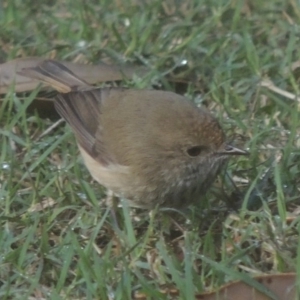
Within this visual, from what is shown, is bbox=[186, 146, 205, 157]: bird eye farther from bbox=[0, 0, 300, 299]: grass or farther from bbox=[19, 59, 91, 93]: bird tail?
bbox=[19, 59, 91, 93]: bird tail

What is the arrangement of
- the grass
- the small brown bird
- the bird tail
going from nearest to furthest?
the grass, the small brown bird, the bird tail

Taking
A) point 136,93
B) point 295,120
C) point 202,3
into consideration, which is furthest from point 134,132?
point 202,3

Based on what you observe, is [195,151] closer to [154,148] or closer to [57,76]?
[154,148]

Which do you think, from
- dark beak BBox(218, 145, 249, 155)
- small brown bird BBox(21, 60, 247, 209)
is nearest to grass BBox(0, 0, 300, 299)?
small brown bird BBox(21, 60, 247, 209)

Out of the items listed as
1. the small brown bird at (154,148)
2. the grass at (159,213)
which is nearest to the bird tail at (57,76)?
the grass at (159,213)

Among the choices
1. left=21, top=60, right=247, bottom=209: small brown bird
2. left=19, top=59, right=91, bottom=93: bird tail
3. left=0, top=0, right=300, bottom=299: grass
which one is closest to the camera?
Result: left=0, top=0, right=300, bottom=299: grass

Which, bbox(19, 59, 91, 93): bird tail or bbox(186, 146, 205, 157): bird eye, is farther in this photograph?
bbox(19, 59, 91, 93): bird tail

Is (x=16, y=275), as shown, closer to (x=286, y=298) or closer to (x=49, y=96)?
(x=286, y=298)
